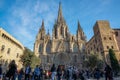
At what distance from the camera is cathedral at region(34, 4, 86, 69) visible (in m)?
48.5

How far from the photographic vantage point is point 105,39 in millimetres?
42781

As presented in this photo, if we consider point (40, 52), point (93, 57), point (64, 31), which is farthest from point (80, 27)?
point (93, 57)

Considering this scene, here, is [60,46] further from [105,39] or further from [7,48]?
[7,48]

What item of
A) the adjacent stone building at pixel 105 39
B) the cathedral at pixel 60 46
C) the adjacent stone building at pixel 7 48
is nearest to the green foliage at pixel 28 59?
the adjacent stone building at pixel 7 48

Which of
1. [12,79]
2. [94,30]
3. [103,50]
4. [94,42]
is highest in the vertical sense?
[94,30]

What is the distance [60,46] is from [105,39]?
15784 mm

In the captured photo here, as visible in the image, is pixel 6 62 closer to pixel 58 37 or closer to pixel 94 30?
pixel 58 37

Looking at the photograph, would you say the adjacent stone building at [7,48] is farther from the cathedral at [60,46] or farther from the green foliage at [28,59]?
the cathedral at [60,46]

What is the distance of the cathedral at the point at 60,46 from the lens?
159 feet

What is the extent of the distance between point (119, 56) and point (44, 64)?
76.7 ft

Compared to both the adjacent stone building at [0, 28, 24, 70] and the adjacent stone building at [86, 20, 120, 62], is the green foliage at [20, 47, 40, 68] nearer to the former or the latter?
the adjacent stone building at [0, 28, 24, 70]

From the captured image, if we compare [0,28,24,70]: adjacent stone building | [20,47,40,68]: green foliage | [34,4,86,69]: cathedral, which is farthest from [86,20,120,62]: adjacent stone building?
[0,28,24,70]: adjacent stone building

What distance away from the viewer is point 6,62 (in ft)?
98.3

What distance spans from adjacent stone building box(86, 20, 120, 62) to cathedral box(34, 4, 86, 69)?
6136 millimetres
